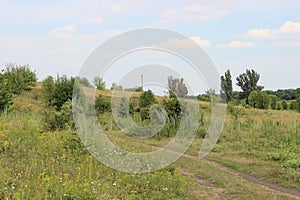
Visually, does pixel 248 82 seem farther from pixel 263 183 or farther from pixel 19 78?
pixel 263 183

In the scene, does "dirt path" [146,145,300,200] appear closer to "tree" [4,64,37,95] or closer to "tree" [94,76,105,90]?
"tree" [94,76,105,90]

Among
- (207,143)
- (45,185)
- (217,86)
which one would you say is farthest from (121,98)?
(207,143)

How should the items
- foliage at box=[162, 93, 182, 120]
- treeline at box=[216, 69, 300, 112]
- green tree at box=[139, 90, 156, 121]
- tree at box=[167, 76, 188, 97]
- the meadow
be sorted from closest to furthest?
the meadow
tree at box=[167, 76, 188, 97]
foliage at box=[162, 93, 182, 120]
green tree at box=[139, 90, 156, 121]
treeline at box=[216, 69, 300, 112]

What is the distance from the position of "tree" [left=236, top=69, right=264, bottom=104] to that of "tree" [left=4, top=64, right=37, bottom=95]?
35.9 m

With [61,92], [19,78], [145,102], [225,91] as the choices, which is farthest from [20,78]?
[225,91]

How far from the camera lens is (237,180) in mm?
9680

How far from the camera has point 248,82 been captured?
63531 mm

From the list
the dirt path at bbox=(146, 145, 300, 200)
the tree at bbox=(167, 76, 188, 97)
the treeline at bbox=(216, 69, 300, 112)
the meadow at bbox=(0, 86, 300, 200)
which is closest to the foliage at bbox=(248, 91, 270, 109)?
the treeline at bbox=(216, 69, 300, 112)

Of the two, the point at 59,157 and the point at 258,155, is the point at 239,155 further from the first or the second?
the point at 59,157

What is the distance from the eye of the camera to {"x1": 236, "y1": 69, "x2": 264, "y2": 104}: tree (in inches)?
2486

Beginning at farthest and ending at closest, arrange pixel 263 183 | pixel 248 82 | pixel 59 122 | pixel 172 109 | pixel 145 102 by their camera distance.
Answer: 1. pixel 248 82
2. pixel 145 102
3. pixel 172 109
4. pixel 59 122
5. pixel 263 183

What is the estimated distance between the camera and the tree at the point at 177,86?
9161mm

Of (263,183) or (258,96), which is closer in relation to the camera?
(263,183)

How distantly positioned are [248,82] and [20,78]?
3989cm
